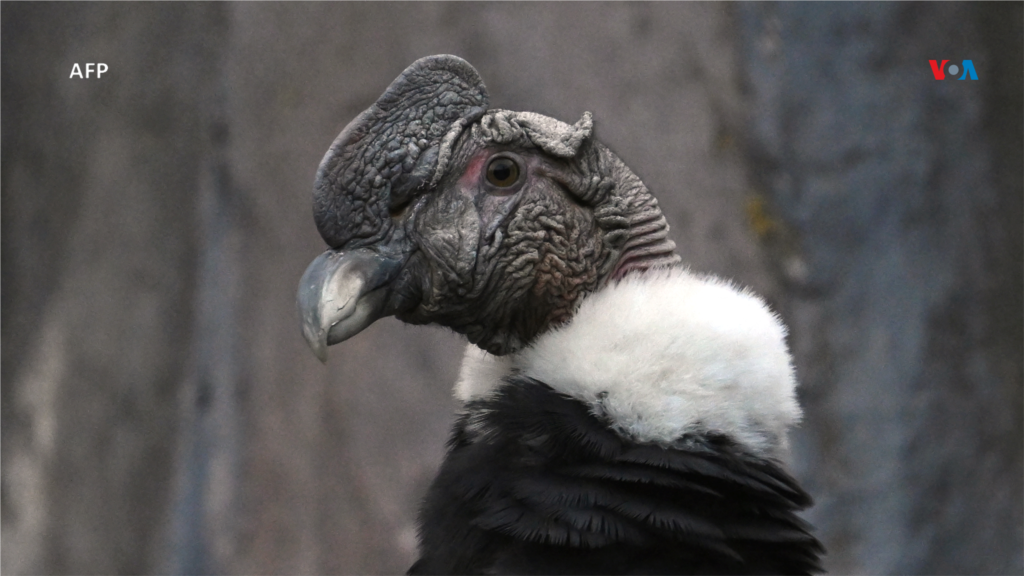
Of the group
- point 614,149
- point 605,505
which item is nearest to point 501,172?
point 605,505

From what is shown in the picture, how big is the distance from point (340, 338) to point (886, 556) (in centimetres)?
285

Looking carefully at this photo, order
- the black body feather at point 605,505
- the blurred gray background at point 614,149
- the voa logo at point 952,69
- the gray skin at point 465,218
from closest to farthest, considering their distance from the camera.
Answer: the black body feather at point 605,505, the gray skin at point 465,218, the blurred gray background at point 614,149, the voa logo at point 952,69

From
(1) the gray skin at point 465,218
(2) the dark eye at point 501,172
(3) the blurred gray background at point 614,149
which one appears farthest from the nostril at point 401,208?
(3) the blurred gray background at point 614,149

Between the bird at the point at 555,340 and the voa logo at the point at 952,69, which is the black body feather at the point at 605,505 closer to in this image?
the bird at the point at 555,340

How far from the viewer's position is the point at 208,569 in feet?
12.1

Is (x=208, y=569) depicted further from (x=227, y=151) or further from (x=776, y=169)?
(x=776, y=169)

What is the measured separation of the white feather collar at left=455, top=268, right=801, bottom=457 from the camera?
1.67 metres

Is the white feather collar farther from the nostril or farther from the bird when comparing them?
the nostril

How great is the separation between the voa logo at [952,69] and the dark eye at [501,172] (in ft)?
8.54

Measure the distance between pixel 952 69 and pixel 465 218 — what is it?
2824 millimetres

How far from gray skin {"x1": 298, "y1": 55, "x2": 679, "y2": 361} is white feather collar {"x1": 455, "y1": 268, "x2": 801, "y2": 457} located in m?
0.13

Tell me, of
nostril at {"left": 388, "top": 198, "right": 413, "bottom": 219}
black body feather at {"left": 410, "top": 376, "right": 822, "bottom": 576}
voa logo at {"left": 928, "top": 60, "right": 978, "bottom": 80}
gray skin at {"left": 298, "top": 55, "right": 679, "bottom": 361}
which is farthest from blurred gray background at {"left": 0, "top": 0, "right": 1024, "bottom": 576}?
black body feather at {"left": 410, "top": 376, "right": 822, "bottom": 576}

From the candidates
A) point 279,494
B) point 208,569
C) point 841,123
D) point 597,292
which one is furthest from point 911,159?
point 208,569

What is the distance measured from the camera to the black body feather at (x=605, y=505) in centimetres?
163
